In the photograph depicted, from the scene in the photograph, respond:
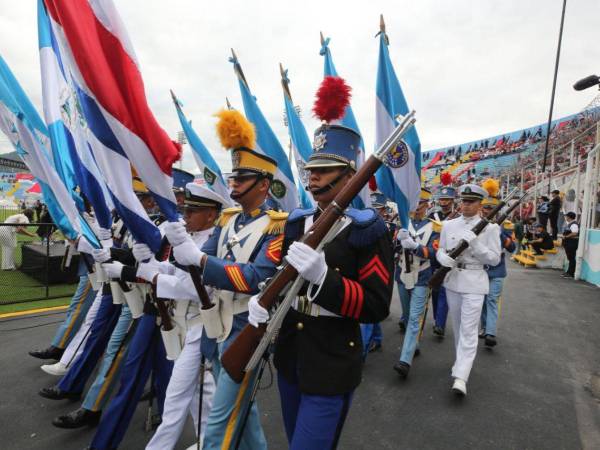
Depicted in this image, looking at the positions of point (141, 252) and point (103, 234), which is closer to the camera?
point (141, 252)

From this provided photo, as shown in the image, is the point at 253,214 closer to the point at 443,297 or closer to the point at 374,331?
the point at 374,331

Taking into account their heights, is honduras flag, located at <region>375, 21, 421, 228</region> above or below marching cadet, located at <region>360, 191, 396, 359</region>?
above

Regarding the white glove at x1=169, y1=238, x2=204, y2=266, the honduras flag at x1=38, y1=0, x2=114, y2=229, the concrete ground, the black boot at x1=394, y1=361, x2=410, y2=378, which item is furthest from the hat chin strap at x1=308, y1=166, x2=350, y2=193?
the black boot at x1=394, y1=361, x2=410, y2=378

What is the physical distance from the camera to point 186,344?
2848mm

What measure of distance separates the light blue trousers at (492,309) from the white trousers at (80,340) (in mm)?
5558

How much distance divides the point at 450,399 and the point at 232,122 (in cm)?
360

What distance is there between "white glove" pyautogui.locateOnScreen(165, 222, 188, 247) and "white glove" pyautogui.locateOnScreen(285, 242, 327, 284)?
3.04ft

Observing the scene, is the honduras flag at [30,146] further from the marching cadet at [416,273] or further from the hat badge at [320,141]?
the marching cadet at [416,273]

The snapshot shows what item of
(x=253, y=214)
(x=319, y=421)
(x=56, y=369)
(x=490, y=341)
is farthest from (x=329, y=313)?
(x=490, y=341)

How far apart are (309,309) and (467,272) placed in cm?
320

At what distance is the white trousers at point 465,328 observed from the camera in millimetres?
4109

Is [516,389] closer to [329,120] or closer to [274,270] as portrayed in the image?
[274,270]

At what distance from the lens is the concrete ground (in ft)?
10.5

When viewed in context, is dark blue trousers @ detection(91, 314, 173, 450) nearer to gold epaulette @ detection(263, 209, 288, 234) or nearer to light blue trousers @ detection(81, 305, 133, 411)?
light blue trousers @ detection(81, 305, 133, 411)
